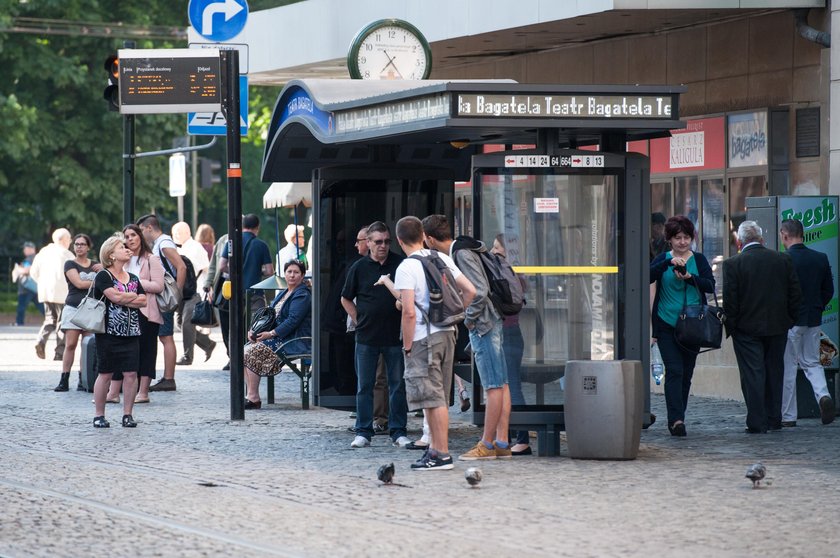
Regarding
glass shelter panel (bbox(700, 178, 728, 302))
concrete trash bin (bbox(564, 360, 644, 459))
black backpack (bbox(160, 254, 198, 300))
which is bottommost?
concrete trash bin (bbox(564, 360, 644, 459))

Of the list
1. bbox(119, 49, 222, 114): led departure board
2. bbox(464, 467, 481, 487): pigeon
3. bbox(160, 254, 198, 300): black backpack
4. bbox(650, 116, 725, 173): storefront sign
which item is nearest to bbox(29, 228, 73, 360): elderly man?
bbox(160, 254, 198, 300): black backpack

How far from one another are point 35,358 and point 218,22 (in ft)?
27.9

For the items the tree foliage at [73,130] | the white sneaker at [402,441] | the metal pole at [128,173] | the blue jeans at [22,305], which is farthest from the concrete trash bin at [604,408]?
the tree foliage at [73,130]

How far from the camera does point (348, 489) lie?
10203 mm

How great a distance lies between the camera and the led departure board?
14.9 metres

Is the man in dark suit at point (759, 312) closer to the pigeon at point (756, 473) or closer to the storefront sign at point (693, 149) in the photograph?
the storefront sign at point (693, 149)

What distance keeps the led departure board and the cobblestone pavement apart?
108 inches

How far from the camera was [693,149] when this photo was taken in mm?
17734

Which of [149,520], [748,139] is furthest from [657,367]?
[149,520]

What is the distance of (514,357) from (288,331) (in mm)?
4139

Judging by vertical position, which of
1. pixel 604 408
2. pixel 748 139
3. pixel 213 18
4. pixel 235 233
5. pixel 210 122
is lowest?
pixel 604 408

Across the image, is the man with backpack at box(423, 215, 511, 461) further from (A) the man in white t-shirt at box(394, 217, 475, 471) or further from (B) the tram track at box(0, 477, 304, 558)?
(B) the tram track at box(0, 477, 304, 558)

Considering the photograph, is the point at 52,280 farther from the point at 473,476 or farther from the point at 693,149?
the point at 473,476

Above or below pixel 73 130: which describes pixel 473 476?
below
